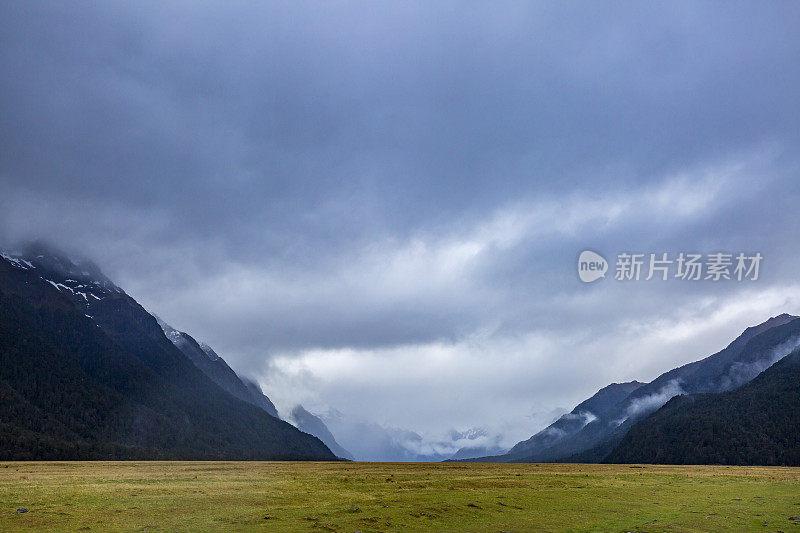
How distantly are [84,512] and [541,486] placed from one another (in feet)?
168

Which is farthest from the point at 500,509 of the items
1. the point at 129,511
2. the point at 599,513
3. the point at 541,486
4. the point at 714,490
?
the point at 714,490

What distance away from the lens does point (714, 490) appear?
66.8 metres

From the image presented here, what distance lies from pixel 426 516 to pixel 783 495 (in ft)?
154

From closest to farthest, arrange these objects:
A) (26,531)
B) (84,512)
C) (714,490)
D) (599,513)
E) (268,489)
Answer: (26,531)
(84,512)
(599,513)
(268,489)
(714,490)

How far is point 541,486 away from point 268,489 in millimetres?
34006

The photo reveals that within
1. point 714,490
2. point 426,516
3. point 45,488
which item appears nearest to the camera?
point 426,516

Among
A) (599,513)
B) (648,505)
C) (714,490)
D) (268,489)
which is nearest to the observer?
(599,513)

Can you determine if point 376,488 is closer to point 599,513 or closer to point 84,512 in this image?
point 599,513

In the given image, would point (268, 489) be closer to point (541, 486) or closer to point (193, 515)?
point (193, 515)

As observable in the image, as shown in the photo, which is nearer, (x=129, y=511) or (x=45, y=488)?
(x=129, y=511)

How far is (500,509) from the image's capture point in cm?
4556

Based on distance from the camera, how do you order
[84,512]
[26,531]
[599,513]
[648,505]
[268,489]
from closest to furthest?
[26,531]
[84,512]
[599,513]
[648,505]
[268,489]

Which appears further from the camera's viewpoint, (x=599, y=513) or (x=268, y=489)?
(x=268, y=489)

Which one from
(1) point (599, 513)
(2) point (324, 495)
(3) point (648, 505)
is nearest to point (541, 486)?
(3) point (648, 505)
